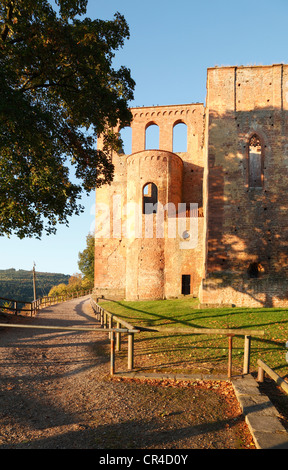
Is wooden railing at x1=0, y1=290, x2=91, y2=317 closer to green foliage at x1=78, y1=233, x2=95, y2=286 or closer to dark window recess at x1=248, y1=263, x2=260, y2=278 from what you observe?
green foliage at x1=78, y1=233, x2=95, y2=286

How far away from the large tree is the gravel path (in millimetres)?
5770

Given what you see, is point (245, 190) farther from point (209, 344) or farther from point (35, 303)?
point (35, 303)

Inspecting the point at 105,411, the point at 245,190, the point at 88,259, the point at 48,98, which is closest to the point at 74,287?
the point at 88,259

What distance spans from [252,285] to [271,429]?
39.1 ft

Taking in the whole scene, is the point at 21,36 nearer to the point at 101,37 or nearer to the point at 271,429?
the point at 101,37

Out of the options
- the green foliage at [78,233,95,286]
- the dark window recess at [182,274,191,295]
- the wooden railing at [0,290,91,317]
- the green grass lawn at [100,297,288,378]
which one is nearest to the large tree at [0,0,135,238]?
the wooden railing at [0,290,91,317]

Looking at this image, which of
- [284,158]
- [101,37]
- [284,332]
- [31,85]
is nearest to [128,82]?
[101,37]

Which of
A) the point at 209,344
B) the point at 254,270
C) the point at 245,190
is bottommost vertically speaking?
the point at 209,344

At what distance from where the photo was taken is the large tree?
8.77 m

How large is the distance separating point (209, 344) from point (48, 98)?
10.6 m

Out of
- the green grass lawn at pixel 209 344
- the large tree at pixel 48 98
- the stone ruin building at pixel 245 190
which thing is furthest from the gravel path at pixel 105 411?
the stone ruin building at pixel 245 190

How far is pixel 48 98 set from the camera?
37.9 ft

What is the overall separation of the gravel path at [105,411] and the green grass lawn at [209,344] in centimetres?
104
